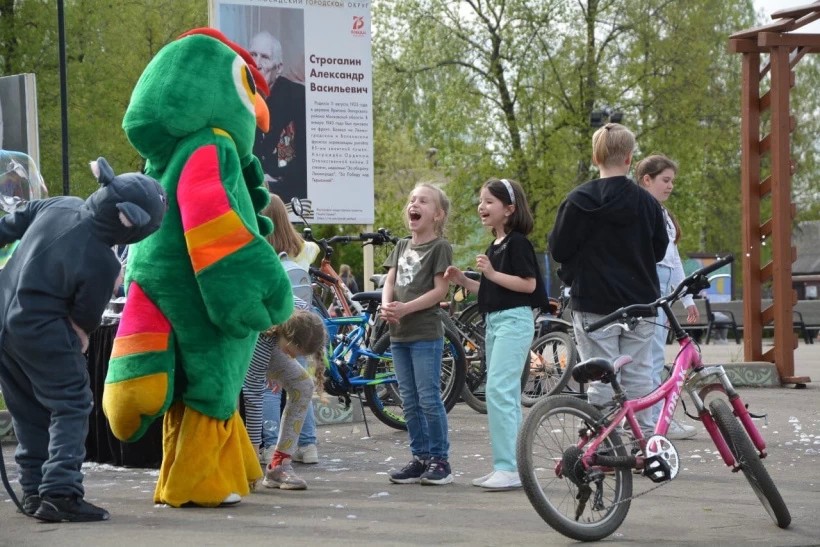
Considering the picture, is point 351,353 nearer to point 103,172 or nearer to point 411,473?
point 411,473

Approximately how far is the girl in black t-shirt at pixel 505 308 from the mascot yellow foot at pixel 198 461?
131 cm

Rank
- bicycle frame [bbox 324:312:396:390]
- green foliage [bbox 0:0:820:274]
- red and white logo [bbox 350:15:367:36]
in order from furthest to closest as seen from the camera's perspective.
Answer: green foliage [bbox 0:0:820:274] < red and white logo [bbox 350:15:367:36] < bicycle frame [bbox 324:312:396:390]

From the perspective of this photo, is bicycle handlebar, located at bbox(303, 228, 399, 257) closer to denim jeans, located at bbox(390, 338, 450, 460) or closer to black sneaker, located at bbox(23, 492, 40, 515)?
denim jeans, located at bbox(390, 338, 450, 460)

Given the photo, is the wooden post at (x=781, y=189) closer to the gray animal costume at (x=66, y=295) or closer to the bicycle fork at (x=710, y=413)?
the bicycle fork at (x=710, y=413)

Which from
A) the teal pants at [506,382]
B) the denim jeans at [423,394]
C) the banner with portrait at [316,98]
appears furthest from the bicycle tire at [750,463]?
the banner with portrait at [316,98]

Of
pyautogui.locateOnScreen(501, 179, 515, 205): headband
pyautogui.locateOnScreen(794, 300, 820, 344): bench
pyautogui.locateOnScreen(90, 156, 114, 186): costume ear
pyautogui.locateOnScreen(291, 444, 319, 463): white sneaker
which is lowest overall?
pyautogui.locateOnScreen(794, 300, 820, 344): bench

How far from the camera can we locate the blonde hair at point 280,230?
7523mm

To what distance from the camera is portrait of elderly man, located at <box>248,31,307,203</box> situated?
12250mm

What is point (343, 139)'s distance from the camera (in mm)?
12484

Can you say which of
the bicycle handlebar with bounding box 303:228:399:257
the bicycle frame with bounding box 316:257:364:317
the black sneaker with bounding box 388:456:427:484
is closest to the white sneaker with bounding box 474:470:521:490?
the black sneaker with bounding box 388:456:427:484

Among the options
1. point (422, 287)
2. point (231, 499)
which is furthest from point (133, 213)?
point (422, 287)

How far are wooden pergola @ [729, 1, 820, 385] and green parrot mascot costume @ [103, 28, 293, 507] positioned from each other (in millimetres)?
7486

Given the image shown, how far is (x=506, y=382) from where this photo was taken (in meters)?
6.88

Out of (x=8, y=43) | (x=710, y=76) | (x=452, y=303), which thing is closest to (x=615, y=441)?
(x=452, y=303)
